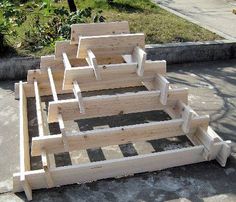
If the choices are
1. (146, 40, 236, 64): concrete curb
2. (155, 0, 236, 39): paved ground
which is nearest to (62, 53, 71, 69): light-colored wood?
(146, 40, 236, 64): concrete curb

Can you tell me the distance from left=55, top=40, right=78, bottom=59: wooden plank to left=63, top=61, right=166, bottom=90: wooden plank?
65 cm

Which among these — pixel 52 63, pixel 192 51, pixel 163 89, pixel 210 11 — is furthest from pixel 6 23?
pixel 210 11

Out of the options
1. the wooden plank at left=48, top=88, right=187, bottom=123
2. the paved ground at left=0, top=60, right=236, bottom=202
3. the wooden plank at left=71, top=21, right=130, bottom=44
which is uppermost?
the wooden plank at left=71, top=21, right=130, bottom=44

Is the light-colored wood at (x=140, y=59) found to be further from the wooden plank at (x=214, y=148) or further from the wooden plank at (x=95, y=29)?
the wooden plank at (x=214, y=148)

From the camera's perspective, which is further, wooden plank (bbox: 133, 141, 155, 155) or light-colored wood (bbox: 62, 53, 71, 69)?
light-colored wood (bbox: 62, 53, 71, 69)

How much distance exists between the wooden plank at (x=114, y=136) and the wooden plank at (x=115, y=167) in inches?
11.4

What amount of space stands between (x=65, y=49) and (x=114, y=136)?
1515 millimetres

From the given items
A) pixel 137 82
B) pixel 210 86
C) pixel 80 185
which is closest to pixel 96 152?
pixel 80 185

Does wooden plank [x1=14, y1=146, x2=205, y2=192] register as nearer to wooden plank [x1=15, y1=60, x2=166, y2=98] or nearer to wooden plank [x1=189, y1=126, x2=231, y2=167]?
wooden plank [x1=189, y1=126, x2=231, y2=167]

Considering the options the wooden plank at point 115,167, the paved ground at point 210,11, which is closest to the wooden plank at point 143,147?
the wooden plank at point 115,167

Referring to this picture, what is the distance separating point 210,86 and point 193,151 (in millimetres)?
2147

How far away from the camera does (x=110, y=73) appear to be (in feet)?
13.9

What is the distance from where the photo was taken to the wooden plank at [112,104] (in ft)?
13.1

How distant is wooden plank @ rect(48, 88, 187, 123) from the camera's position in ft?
13.1
